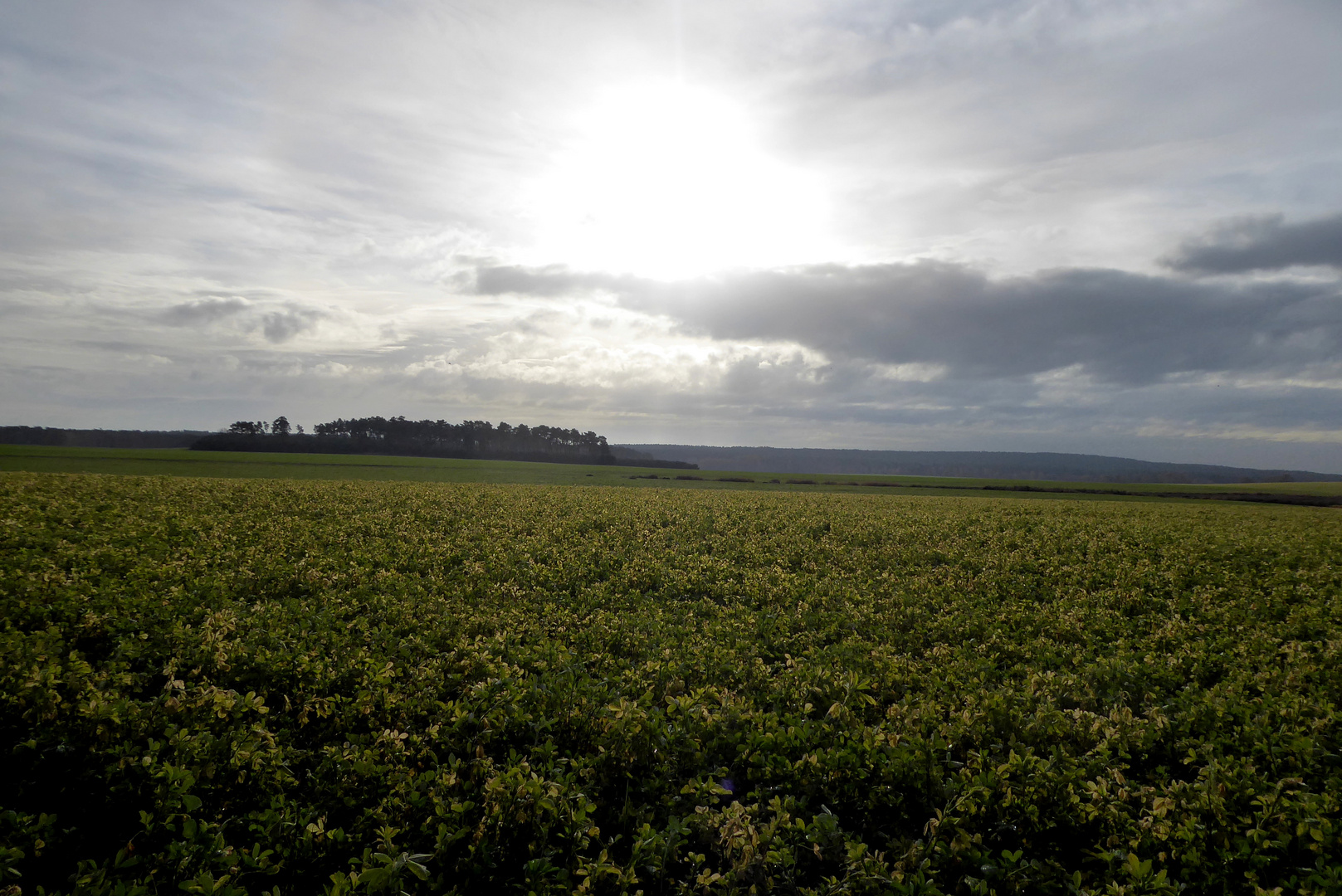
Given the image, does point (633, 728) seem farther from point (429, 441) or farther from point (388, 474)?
point (429, 441)

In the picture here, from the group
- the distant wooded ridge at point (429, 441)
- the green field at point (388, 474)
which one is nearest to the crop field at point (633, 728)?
the green field at point (388, 474)

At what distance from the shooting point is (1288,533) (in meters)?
24.7

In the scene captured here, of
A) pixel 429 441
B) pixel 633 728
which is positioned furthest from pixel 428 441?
pixel 633 728

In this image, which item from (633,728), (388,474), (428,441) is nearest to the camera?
(633,728)

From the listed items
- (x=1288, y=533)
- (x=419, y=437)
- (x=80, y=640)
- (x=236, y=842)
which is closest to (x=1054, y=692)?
(x=236, y=842)

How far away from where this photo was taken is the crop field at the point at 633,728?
207 inches

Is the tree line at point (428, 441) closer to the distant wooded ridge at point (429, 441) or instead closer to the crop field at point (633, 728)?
the distant wooded ridge at point (429, 441)

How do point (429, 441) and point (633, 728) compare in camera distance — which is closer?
point (633, 728)

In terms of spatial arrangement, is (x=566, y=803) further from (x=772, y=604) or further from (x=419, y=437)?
(x=419, y=437)

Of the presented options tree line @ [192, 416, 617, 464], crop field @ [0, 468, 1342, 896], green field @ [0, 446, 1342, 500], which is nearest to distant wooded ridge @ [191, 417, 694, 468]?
tree line @ [192, 416, 617, 464]

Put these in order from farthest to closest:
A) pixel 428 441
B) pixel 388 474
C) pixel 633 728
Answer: pixel 428 441
pixel 388 474
pixel 633 728

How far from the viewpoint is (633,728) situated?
720cm

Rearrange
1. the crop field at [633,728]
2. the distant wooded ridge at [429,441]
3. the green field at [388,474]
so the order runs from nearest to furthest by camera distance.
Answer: the crop field at [633,728], the green field at [388,474], the distant wooded ridge at [429,441]

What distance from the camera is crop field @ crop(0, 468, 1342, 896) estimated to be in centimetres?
527
